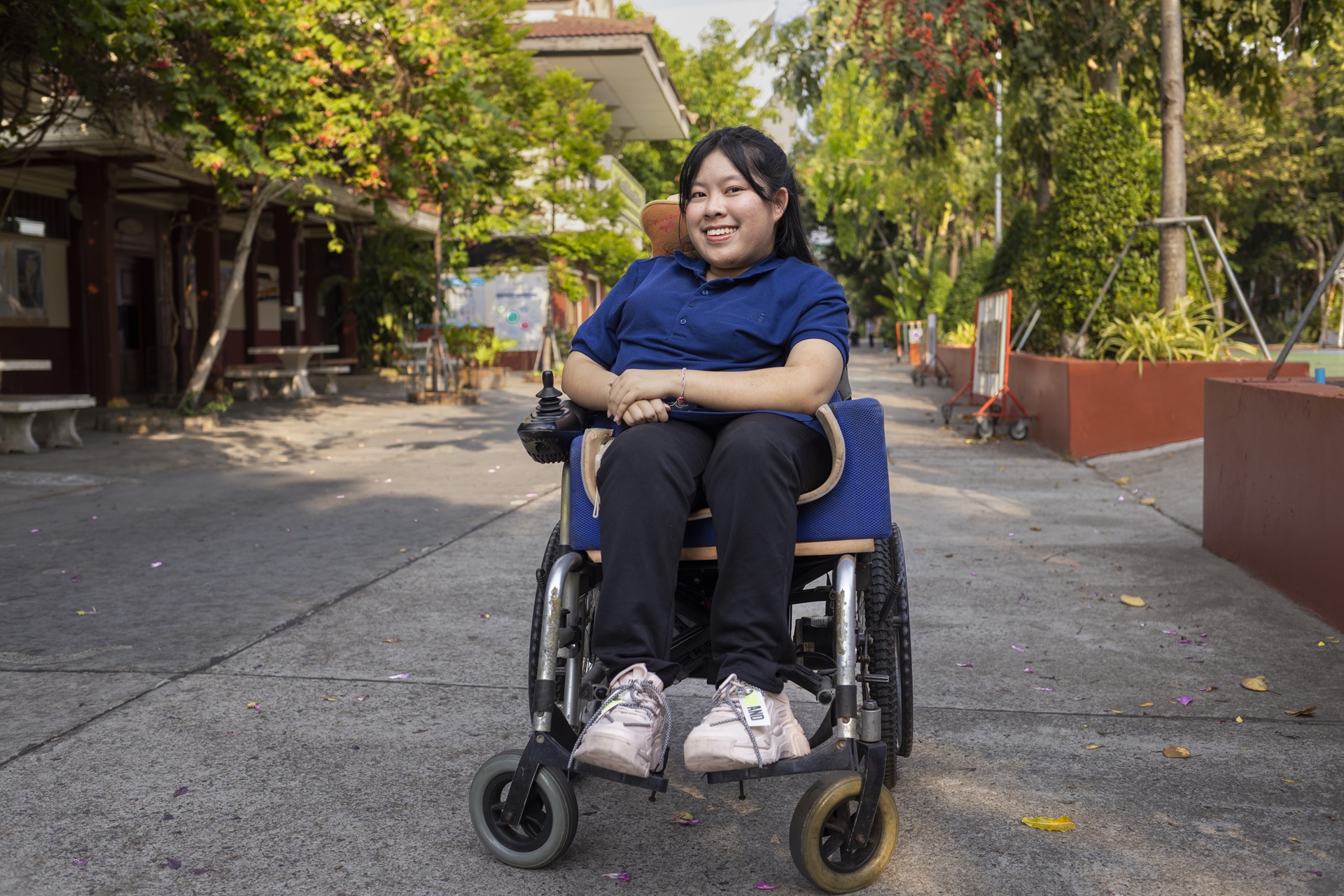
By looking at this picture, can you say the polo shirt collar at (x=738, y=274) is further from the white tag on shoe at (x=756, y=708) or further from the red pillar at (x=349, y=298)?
the red pillar at (x=349, y=298)

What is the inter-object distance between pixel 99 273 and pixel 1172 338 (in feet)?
38.5

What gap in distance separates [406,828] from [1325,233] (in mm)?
37537

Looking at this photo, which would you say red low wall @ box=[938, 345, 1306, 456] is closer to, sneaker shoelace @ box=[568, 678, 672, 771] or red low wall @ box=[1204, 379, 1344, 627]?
red low wall @ box=[1204, 379, 1344, 627]

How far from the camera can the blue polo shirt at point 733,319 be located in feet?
8.91

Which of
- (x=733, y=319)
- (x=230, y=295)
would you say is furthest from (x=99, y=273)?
(x=733, y=319)

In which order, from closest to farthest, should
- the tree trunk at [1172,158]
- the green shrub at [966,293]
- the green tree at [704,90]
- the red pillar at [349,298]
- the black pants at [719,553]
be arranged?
1. the black pants at [719,553]
2. the tree trunk at [1172,158]
3. the red pillar at [349,298]
4. the green shrub at [966,293]
5. the green tree at [704,90]

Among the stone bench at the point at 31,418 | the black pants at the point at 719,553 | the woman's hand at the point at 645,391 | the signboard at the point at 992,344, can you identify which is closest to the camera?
the black pants at the point at 719,553

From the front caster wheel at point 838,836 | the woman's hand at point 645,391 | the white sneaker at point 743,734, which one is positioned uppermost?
the woman's hand at point 645,391

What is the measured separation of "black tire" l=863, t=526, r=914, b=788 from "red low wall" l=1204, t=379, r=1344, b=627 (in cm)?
244

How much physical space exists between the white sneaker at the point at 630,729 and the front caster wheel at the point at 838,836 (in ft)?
0.96

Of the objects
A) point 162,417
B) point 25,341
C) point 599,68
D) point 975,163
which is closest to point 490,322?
point 599,68

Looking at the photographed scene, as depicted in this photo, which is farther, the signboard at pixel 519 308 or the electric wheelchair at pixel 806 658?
the signboard at pixel 519 308

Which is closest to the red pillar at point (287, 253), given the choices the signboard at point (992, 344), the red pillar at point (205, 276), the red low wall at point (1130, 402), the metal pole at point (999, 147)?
the red pillar at point (205, 276)

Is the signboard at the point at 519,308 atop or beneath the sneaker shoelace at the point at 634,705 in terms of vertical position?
atop
